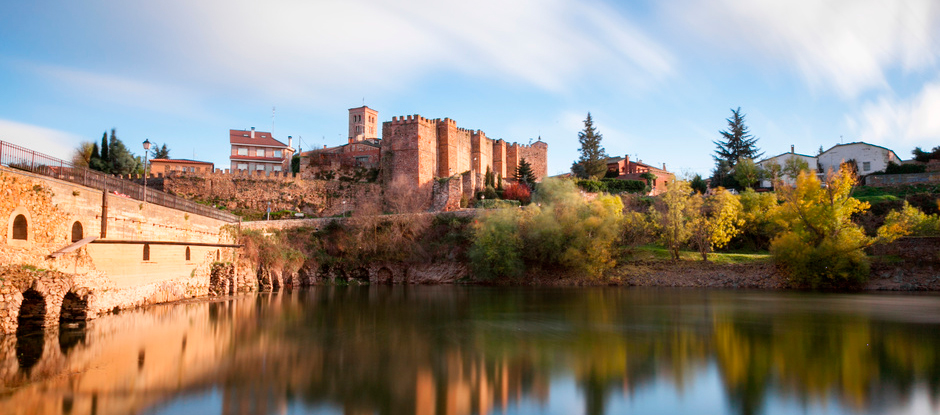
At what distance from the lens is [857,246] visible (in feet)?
89.6

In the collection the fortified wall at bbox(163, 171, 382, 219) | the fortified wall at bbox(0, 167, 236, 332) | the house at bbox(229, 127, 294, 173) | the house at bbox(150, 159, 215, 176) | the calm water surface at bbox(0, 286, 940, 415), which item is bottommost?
the calm water surface at bbox(0, 286, 940, 415)

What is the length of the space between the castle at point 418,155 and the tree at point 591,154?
30.0ft

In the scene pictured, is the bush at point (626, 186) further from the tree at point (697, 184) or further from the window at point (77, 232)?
the window at point (77, 232)

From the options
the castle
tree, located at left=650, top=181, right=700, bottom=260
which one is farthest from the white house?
the castle

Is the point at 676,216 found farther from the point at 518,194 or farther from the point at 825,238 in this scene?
the point at 518,194

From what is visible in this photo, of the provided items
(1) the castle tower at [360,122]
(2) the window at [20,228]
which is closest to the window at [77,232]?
(2) the window at [20,228]

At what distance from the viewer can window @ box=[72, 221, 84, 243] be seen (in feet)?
48.6

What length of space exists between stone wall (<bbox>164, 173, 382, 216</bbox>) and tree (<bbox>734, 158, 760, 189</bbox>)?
32933 millimetres

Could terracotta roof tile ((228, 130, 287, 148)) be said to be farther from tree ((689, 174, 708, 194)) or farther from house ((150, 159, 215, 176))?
tree ((689, 174, 708, 194))

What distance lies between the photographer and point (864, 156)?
50.2 m

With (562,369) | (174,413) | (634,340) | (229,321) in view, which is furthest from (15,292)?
(634,340)

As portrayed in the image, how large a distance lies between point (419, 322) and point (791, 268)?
2227cm

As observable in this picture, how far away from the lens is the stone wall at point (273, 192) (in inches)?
1821

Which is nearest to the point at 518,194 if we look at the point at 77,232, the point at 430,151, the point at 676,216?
the point at 430,151
